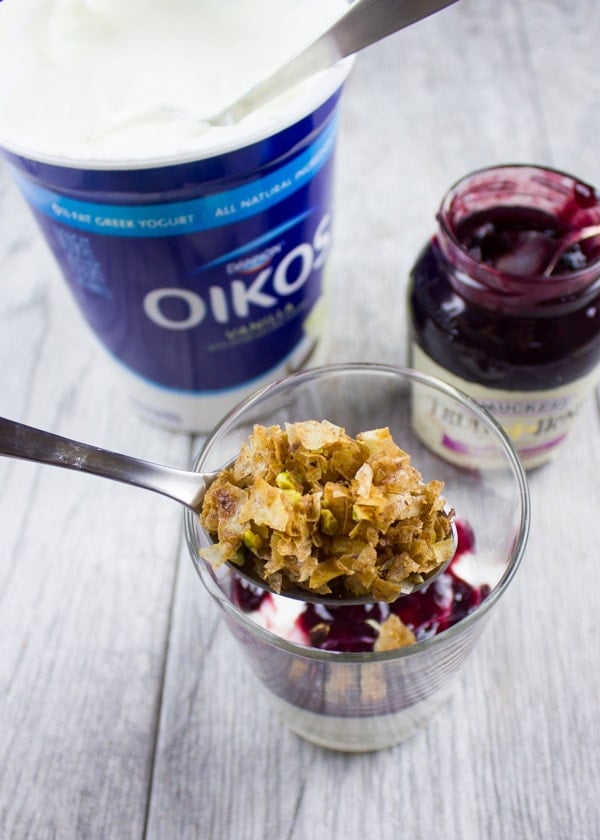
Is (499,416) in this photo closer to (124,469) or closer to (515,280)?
(515,280)

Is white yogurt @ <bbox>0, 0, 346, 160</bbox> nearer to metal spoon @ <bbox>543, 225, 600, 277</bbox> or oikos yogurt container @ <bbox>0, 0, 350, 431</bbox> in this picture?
oikos yogurt container @ <bbox>0, 0, 350, 431</bbox>

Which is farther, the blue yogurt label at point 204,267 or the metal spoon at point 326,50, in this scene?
the blue yogurt label at point 204,267

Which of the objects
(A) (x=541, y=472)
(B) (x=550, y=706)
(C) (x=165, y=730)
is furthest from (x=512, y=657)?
(C) (x=165, y=730)

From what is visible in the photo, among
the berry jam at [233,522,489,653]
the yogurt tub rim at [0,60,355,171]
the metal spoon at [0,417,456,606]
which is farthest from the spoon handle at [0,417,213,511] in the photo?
the yogurt tub rim at [0,60,355,171]

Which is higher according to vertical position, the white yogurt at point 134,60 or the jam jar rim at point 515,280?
the white yogurt at point 134,60

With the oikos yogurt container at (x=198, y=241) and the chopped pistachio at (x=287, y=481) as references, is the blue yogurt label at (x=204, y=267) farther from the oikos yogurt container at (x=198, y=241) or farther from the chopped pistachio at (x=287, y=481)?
the chopped pistachio at (x=287, y=481)

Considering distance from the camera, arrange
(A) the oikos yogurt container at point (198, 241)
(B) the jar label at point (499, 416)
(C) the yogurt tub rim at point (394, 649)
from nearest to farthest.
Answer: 1. (C) the yogurt tub rim at point (394, 649)
2. (A) the oikos yogurt container at point (198, 241)
3. (B) the jar label at point (499, 416)

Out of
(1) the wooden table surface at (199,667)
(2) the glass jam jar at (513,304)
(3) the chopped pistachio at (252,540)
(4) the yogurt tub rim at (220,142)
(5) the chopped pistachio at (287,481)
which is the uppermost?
(4) the yogurt tub rim at (220,142)

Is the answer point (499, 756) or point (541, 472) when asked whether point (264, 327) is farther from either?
point (499, 756)

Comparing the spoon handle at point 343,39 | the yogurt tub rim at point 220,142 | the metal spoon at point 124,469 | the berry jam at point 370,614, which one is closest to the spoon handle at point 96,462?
the metal spoon at point 124,469
